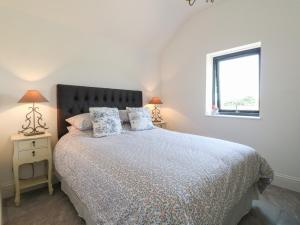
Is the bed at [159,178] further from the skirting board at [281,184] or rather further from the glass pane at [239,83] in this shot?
the glass pane at [239,83]

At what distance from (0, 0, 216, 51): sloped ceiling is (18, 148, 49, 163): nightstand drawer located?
1720mm

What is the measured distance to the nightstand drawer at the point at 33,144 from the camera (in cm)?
201

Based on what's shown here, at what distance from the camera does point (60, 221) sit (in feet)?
5.60

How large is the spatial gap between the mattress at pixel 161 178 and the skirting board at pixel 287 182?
737 millimetres

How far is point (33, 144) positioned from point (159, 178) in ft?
5.67

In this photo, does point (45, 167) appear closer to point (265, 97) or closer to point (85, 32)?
point (85, 32)

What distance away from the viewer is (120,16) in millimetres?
2766

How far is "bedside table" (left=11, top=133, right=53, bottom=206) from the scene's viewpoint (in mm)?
1973

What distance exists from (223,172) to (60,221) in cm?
157

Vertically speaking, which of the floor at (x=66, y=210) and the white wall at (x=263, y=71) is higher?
the white wall at (x=263, y=71)

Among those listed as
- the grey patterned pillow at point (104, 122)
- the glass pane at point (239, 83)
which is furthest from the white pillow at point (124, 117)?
the glass pane at point (239, 83)

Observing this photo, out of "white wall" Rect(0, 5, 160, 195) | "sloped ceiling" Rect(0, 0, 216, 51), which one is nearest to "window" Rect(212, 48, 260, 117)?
"sloped ceiling" Rect(0, 0, 216, 51)

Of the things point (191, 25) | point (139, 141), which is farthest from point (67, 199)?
point (191, 25)

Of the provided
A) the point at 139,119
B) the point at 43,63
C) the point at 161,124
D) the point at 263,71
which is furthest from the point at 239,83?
the point at 43,63
